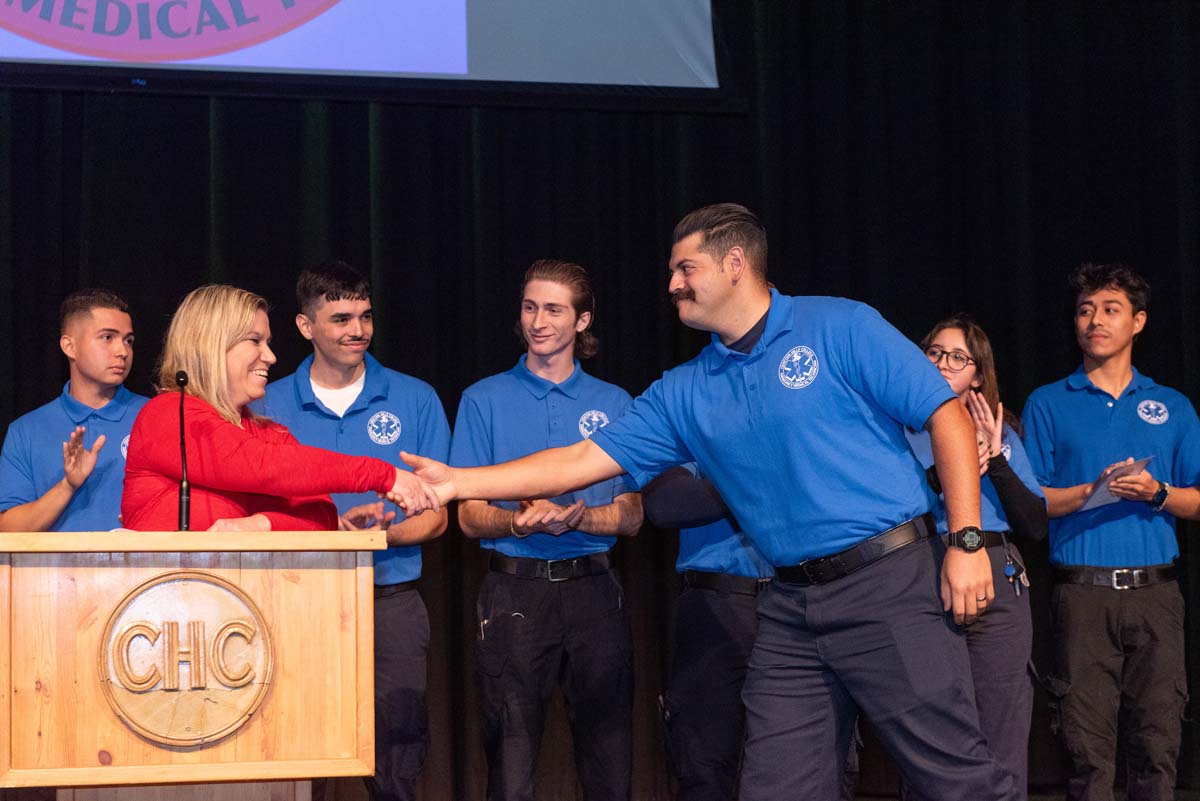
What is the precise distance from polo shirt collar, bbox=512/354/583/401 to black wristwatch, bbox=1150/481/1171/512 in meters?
1.95

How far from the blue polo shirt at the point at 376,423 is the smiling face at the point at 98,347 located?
0.50 meters

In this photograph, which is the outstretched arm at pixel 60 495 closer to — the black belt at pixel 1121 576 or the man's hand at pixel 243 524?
the man's hand at pixel 243 524

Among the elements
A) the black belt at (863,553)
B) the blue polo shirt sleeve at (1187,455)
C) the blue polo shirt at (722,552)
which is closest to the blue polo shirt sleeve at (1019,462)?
the blue polo shirt at (722,552)

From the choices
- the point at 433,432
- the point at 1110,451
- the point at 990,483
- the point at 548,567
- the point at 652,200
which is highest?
the point at 652,200

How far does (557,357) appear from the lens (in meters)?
3.97

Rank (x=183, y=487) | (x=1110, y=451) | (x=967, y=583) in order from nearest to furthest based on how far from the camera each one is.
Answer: (x=183, y=487) → (x=967, y=583) → (x=1110, y=451)

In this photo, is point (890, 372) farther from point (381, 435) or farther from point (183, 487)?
point (381, 435)

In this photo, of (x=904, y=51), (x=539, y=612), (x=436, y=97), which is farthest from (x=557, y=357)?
(x=904, y=51)

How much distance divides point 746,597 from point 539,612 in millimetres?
608

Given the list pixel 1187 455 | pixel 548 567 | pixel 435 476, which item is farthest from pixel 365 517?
pixel 1187 455

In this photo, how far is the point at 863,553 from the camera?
2.69m

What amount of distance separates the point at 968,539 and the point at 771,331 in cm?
65

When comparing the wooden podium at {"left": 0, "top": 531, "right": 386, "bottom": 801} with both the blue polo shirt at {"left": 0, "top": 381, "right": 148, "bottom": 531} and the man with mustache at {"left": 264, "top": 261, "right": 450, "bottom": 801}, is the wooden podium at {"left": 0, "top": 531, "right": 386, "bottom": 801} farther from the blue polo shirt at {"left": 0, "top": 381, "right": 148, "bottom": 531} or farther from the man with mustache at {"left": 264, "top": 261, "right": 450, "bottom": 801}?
the blue polo shirt at {"left": 0, "top": 381, "right": 148, "bottom": 531}

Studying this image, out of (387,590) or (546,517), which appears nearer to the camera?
(546,517)
